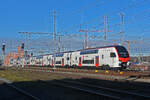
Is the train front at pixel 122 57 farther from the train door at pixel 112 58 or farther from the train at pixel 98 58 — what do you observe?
the train door at pixel 112 58

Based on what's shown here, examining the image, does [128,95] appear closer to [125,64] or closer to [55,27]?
[125,64]

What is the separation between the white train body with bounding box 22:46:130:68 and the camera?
30453mm

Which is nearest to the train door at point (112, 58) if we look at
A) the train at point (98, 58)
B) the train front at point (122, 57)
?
the train at point (98, 58)

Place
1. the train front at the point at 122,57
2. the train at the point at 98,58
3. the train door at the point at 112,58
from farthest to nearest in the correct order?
the train door at the point at 112,58
the train at the point at 98,58
the train front at the point at 122,57

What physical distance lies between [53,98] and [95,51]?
987 inches

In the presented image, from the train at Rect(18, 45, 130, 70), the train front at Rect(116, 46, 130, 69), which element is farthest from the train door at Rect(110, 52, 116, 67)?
the train front at Rect(116, 46, 130, 69)

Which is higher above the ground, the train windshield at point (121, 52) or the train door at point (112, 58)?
the train windshield at point (121, 52)

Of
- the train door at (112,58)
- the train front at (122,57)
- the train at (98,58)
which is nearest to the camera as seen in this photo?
the train front at (122,57)

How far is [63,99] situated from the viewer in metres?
10.4

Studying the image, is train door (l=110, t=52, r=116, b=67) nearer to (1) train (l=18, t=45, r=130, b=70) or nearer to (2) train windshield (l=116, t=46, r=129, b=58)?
(1) train (l=18, t=45, r=130, b=70)

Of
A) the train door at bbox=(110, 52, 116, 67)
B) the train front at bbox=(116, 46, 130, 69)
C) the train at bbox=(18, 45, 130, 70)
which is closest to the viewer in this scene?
the train front at bbox=(116, 46, 130, 69)

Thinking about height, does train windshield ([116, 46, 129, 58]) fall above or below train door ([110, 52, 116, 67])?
above

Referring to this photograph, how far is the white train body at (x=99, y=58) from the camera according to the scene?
3045cm

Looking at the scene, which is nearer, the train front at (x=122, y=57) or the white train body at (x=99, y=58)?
the train front at (x=122, y=57)
